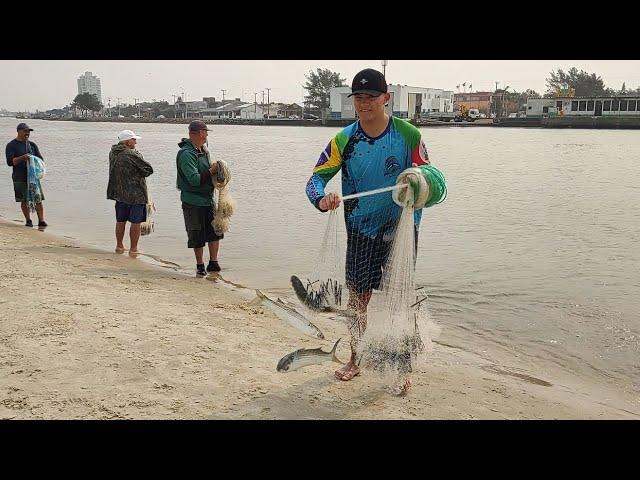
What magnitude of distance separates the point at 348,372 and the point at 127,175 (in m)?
5.35

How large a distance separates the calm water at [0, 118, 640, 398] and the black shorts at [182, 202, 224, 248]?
1043 millimetres

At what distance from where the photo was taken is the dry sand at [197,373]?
11.6 ft

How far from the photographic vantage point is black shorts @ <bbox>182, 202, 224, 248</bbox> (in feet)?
23.7

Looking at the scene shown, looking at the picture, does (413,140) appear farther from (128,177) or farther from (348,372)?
(128,177)

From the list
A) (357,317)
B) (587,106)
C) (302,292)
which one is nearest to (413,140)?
(357,317)

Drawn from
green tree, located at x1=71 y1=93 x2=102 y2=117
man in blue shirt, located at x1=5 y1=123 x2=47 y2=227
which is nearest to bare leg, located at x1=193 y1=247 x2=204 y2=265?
man in blue shirt, located at x1=5 y1=123 x2=47 y2=227

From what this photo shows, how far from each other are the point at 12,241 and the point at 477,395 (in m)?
8.24

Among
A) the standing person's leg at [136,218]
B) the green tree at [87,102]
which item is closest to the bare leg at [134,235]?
the standing person's leg at [136,218]

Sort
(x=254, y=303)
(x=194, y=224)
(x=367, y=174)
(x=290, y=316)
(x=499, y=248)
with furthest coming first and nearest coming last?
(x=499, y=248) → (x=194, y=224) → (x=254, y=303) → (x=290, y=316) → (x=367, y=174)

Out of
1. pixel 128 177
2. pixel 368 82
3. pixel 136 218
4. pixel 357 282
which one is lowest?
pixel 136 218

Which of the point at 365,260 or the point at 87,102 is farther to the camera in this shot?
the point at 87,102

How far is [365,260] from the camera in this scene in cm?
388
